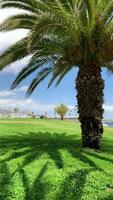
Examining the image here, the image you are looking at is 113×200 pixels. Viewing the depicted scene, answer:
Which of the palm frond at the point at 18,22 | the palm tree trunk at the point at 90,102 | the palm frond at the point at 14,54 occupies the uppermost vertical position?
the palm frond at the point at 18,22

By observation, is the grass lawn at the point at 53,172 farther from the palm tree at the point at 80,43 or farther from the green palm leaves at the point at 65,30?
the green palm leaves at the point at 65,30

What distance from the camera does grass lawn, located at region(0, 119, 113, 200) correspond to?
1395 cm

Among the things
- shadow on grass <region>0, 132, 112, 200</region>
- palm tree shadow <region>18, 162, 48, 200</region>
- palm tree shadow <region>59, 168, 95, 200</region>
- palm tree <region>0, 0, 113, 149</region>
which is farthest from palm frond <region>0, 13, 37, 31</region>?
palm tree shadow <region>59, 168, 95, 200</region>

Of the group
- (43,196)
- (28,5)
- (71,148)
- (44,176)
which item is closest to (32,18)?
(28,5)

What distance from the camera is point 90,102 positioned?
20.3 m

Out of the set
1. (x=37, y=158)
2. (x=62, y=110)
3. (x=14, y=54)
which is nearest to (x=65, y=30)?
(x=14, y=54)

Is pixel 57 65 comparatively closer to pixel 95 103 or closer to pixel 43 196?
pixel 95 103

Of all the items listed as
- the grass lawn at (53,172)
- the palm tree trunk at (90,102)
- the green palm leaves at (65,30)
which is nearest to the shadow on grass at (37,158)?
the grass lawn at (53,172)

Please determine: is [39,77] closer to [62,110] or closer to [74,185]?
[74,185]

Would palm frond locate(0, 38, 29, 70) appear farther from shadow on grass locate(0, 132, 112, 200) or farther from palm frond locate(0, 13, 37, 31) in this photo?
shadow on grass locate(0, 132, 112, 200)

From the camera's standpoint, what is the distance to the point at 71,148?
1973 centimetres

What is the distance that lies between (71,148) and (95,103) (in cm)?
219

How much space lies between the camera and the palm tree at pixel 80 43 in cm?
1852

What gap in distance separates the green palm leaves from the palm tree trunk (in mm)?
547
